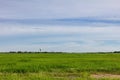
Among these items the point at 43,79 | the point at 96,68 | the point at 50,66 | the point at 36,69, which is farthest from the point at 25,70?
the point at 43,79

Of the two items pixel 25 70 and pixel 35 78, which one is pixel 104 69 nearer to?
pixel 25 70

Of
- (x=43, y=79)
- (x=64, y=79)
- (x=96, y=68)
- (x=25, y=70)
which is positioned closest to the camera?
(x=43, y=79)

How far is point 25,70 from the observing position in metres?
28.5

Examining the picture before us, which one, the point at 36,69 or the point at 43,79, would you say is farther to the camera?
the point at 36,69

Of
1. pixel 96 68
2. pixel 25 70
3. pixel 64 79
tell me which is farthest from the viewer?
pixel 96 68

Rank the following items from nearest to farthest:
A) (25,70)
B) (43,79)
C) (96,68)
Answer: (43,79)
(25,70)
(96,68)

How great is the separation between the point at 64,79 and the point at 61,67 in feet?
31.3

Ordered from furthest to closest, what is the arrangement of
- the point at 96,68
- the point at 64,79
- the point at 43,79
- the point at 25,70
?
the point at 96,68 < the point at 25,70 < the point at 64,79 < the point at 43,79

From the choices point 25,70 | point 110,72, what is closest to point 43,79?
point 25,70

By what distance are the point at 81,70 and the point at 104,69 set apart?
86.3 inches

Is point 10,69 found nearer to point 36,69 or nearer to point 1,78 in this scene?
point 36,69

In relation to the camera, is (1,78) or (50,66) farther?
(50,66)

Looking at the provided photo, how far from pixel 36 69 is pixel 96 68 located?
194 inches

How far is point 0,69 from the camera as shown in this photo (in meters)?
28.8
